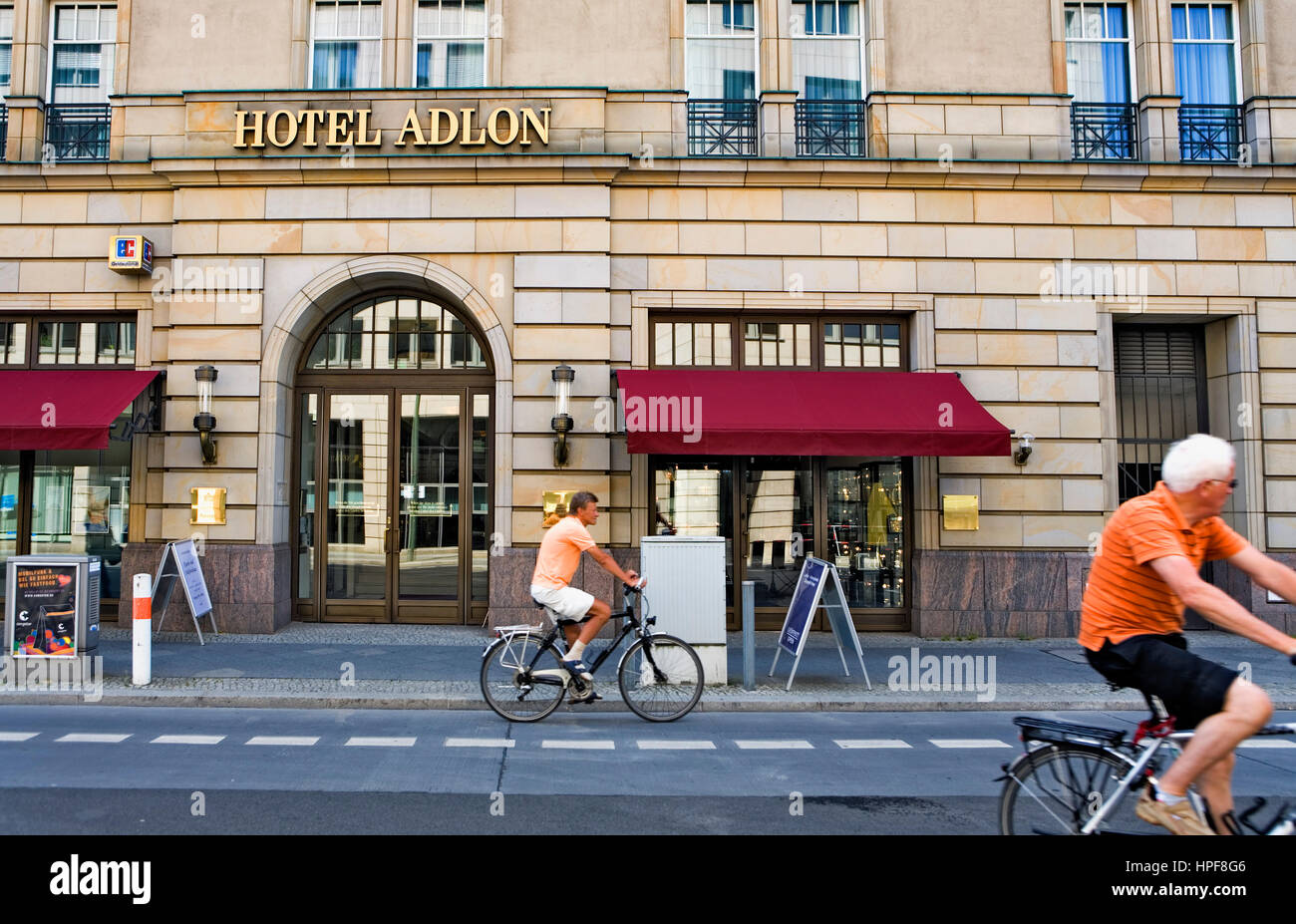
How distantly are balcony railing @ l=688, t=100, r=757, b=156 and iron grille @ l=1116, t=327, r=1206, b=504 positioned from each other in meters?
6.51

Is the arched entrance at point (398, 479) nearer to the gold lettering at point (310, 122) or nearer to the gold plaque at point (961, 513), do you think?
the gold lettering at point (310, 122)

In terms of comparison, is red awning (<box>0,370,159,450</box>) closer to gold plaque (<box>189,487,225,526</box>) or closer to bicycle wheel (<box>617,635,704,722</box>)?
gold plaque (<box>189,487,225,526</box>)

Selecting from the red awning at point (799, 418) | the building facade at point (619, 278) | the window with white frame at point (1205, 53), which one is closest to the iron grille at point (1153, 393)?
the building facade at point (619, 278)

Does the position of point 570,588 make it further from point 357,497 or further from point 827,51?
point 827,51

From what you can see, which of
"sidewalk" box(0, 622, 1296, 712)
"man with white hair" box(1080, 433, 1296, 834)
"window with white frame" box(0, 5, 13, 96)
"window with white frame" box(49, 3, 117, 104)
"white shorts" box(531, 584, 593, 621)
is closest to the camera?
"man with white hair" box(1080, 433, 1296, 834)

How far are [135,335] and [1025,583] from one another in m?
13.5

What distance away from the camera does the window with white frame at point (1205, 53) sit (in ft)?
45.7

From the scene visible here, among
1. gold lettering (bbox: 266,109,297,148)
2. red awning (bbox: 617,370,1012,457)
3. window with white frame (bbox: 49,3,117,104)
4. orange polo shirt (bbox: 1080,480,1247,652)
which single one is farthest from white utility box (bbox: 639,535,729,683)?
window with white frame (bbox: 49,3,117,104)

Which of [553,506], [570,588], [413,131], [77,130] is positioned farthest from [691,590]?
[77,130]

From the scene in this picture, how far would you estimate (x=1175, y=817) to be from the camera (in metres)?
3.61

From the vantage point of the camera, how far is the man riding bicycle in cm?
801

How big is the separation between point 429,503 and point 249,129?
598 cm

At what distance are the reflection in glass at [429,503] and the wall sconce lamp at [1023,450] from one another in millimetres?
8117

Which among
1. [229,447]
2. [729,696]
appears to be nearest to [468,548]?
[229,447]
